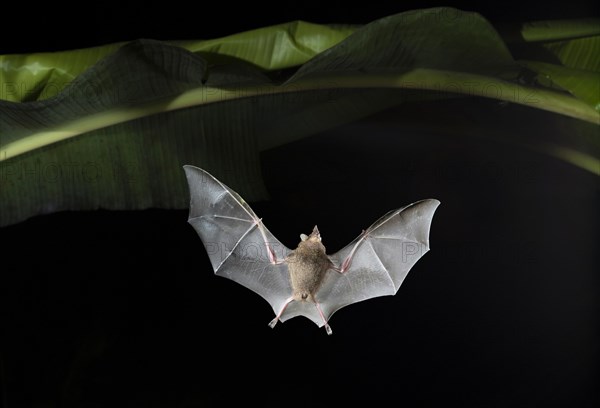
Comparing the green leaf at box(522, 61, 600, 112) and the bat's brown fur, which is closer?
the bat's brown fur

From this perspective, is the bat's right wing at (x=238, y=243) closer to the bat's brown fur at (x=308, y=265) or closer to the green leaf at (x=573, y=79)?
the bat's brown fur at (x=308, y=265)

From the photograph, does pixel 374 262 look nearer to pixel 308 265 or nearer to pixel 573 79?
pixel 308 265

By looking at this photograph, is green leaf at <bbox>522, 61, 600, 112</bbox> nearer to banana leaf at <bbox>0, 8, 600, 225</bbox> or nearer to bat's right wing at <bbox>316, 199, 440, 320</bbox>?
banana leaf at <bbox>0, 8, 600, 225</bbox>

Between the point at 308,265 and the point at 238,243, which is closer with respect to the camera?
the point at 308,265

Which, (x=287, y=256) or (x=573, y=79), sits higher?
(x=573, y=79)

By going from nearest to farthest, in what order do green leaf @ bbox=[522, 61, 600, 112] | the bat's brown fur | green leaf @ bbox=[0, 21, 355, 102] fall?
the bat's brown fur < green leaf @ bbox=[0, 21, 355, 102] < green leaf @ bbox=[522, 61, 600, 112]

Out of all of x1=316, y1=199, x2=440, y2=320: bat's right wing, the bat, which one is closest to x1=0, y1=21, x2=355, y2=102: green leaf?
the bat

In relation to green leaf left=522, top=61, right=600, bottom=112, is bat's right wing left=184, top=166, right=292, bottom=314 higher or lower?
lower

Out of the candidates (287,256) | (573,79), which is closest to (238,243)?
(287,256)

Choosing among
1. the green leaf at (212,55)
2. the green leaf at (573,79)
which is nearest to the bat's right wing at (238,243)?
the green leaf at (212,55)
